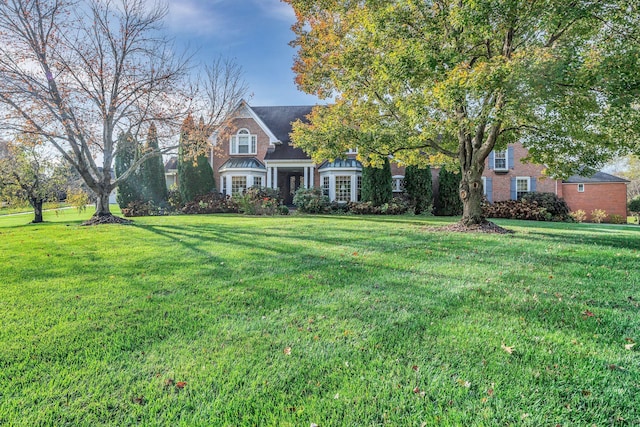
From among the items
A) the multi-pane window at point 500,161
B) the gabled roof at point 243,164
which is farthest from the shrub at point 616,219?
the gabled roof at point 243,164

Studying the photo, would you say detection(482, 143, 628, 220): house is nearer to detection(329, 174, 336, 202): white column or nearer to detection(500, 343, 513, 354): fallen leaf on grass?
detection(329, 174, 336, 202): white column

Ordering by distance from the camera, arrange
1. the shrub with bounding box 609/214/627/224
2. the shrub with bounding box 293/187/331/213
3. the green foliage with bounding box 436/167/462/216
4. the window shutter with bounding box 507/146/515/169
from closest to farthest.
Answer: the shrub with bounding box 293/187/331/213, the green foliage with bounding box 436/167/462/216, the shrub with bounding box 609/214/627/224, the window shutter with bounding box 507/146/515/169

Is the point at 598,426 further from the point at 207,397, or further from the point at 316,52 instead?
the point at 316,52

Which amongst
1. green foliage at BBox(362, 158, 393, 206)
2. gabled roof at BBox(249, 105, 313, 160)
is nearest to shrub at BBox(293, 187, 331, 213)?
green foliage at BBox(362, 158, 393, 206)

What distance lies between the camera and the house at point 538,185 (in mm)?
21844

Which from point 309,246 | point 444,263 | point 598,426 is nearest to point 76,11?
point 309,246

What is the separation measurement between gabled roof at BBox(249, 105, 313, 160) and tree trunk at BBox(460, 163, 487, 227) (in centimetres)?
1268

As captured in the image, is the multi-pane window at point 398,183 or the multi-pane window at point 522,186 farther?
the multi-pane window at point 522,186

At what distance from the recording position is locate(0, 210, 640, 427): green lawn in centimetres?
214

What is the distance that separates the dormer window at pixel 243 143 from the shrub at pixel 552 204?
56.6 ft

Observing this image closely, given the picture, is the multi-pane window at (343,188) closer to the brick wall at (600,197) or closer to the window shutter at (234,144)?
the window shutter at (234,144)

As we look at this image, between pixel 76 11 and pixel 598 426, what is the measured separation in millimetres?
17558

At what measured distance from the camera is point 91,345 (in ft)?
9.43

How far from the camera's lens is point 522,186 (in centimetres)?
2200
